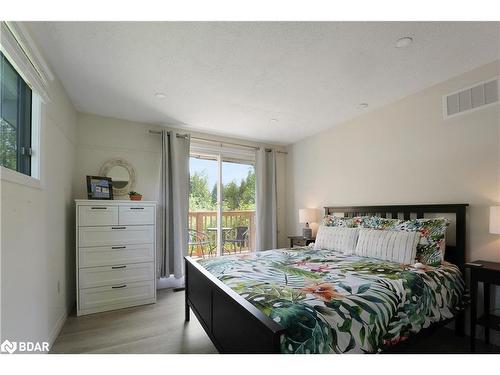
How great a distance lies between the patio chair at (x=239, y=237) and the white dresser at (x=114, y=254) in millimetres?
1631

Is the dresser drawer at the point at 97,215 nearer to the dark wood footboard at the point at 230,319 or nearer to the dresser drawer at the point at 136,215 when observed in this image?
the dresser drawer at the point at 136,215

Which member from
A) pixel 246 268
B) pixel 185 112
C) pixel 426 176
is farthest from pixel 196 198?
pixel 426 176

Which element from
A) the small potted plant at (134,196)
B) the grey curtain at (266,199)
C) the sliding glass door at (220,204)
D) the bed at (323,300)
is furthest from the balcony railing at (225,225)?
the bed at (323,300)

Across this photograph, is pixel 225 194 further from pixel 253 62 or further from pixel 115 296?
pixel 253 62

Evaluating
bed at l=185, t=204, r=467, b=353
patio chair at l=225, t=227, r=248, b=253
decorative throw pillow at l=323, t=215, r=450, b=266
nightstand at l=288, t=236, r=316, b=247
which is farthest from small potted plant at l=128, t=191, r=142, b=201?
decorative throw pillow at l=323, t=215, r=450, b=266

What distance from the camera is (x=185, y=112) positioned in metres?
3.25

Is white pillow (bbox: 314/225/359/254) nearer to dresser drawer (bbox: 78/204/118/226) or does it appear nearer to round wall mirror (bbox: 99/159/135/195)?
dresser drawer (bbox: 78/204/118/226)

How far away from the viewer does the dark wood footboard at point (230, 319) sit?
114 cm

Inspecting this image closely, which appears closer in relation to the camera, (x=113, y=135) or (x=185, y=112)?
(x=185, y=112)

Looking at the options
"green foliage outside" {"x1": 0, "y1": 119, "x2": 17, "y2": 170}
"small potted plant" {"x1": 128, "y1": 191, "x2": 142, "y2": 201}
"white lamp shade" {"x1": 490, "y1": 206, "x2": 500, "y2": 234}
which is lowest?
"white lamp shade" {"x1": 490, "y1": 206, "x2": 500, "y2": 234}

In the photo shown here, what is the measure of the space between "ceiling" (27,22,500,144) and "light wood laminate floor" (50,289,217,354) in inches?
94.1

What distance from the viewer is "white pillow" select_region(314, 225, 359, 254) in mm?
2789

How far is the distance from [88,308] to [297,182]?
353 centimetres
